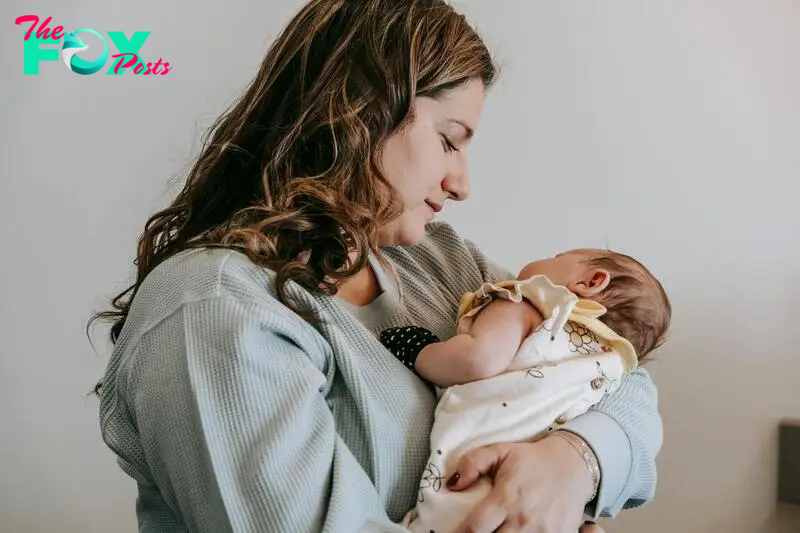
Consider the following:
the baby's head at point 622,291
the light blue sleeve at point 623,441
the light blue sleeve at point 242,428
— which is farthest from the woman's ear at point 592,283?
the light blue sleeve at point 242,428

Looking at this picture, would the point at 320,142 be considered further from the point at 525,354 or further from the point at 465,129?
the point at 525,354

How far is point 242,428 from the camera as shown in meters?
0.92

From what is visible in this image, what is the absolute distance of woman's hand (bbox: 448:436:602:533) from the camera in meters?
1.01

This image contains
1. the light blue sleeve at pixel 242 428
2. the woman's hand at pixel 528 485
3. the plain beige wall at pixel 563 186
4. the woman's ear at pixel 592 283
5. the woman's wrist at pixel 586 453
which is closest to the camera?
the light blue sleeve at pixel 242 428

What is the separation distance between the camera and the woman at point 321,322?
930 millimetres

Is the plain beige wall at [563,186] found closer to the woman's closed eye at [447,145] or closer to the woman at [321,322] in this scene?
the woman at [321,322]

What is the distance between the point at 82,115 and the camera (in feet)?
5.78

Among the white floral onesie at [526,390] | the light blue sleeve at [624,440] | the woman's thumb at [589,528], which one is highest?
the white floral onesie at [526,390]

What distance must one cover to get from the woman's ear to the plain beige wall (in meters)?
0.64

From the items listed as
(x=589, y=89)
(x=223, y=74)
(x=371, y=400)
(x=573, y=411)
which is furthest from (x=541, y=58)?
(x=371, y=400)

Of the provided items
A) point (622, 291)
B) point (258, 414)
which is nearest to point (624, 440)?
point (622, 291)

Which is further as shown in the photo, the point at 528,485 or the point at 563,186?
the point at 563,186

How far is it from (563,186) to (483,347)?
876 mm

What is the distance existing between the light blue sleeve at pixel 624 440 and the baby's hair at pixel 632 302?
91 millimetres
